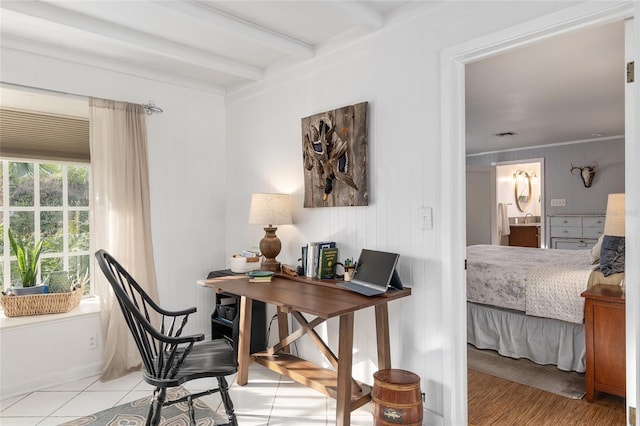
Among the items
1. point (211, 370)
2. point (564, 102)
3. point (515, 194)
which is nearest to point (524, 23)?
point (211, 370)

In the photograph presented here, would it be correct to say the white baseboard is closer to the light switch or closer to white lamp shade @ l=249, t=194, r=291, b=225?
white lamp shade @ l=249, t=194, r=291, b=225

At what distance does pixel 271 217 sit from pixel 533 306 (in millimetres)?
2217

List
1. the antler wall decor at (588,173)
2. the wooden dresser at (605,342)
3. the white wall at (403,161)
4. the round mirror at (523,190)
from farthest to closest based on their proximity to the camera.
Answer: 1. the round mirror at (523,190)
2. the antler wall decor at (588,173)
3. the wooden dresser at (605,342)
4. the white wall at (403,161)

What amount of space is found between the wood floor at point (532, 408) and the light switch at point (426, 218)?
48.3 inches

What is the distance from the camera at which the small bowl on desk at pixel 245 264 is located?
3289 millimetres

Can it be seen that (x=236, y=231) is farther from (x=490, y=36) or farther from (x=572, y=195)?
(x=572, y=195)

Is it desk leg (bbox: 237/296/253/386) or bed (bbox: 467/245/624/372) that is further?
bed (bbox: 467/245/624/372)

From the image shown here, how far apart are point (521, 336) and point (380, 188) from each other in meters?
1.92

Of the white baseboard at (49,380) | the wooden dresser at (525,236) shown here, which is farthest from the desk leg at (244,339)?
the wooden dresser at (525,236)

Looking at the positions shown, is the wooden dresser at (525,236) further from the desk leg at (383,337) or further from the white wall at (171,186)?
the desk leg at (383,337)

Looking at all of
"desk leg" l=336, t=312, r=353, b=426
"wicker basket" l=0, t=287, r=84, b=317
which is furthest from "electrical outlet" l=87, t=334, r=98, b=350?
"desk leg" l=336, t=312, r=353, b=426

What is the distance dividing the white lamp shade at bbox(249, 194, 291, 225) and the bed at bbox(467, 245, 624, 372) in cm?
188

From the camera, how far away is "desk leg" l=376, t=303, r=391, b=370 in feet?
7.90

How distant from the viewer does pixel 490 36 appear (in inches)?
81.6
